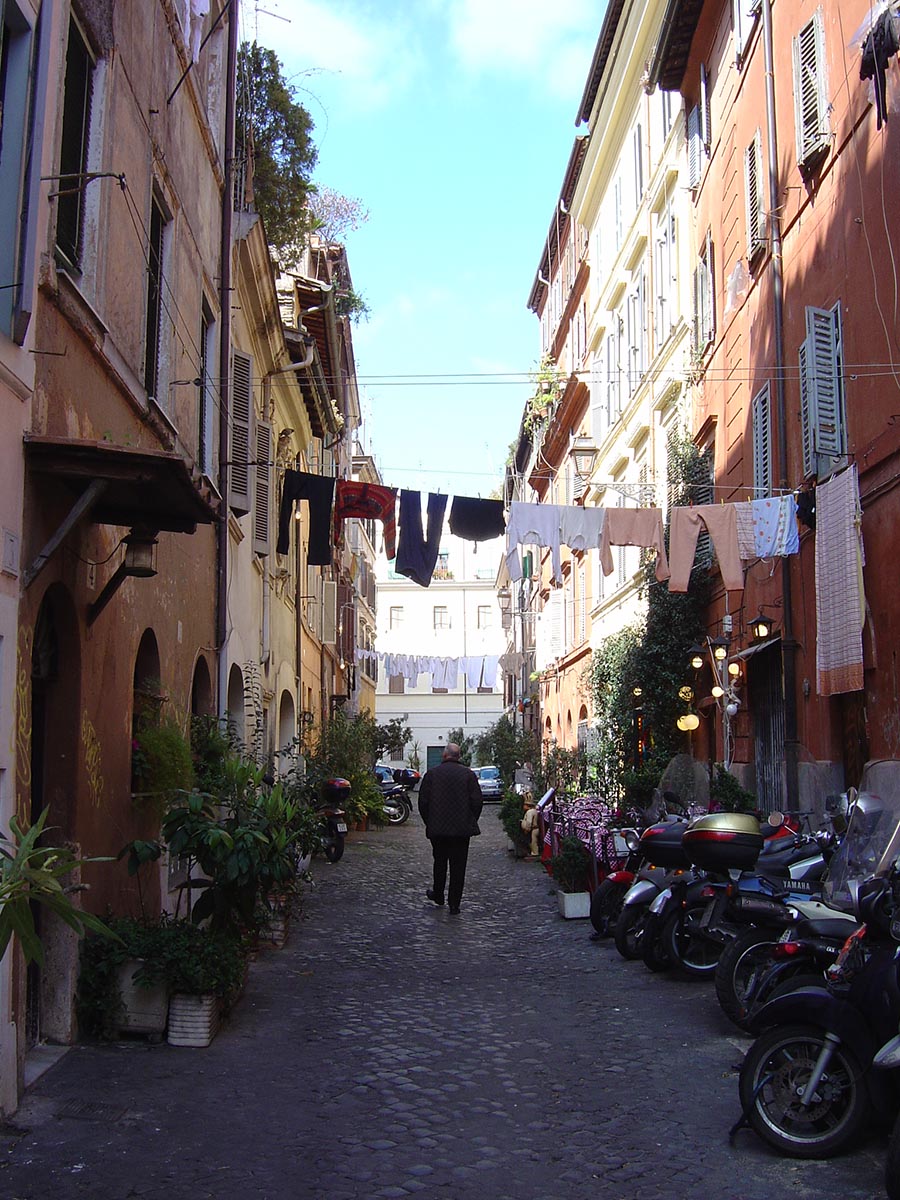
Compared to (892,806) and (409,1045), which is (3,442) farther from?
(892,806)

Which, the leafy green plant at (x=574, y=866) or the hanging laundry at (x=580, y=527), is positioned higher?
the hanging laundry at (x=580, y=527)

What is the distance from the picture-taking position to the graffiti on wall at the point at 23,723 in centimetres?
602

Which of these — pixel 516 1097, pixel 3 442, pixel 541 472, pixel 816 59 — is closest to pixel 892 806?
pixel 516 1097

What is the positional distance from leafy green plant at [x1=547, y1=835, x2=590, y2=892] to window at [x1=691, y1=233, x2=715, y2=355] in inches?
301

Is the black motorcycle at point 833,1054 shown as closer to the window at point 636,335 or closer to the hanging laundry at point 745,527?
the hanging laundry at point 745,527

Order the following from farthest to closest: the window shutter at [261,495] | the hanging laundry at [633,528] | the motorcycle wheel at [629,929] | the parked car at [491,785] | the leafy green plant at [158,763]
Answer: the parked car at [491,785] → the window shutter at [261,495] → the hanging laundry at [633,528] → the motorcycle wheel at [629,929] → the leafy green plant at [158,763]

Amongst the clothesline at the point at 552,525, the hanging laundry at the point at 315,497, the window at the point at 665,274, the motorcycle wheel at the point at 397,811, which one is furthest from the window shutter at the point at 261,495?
the motorcycle wheel at the point at 397,811

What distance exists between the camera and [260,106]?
57.4 feet

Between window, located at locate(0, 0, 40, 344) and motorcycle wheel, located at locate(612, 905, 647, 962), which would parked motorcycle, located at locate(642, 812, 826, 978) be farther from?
window, located at locate(0, 0, 40, 344)

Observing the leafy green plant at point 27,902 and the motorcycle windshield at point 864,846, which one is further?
the motorcycle windshield at point 864,846

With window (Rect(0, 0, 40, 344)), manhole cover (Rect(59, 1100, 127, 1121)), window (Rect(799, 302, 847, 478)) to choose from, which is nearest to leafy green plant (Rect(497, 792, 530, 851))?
window (Rect(799, 302, 847, 478))

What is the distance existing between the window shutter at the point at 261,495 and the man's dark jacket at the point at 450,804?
437 centimetres

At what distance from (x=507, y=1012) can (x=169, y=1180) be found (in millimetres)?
3651

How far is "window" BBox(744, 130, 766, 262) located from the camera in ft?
45.2
